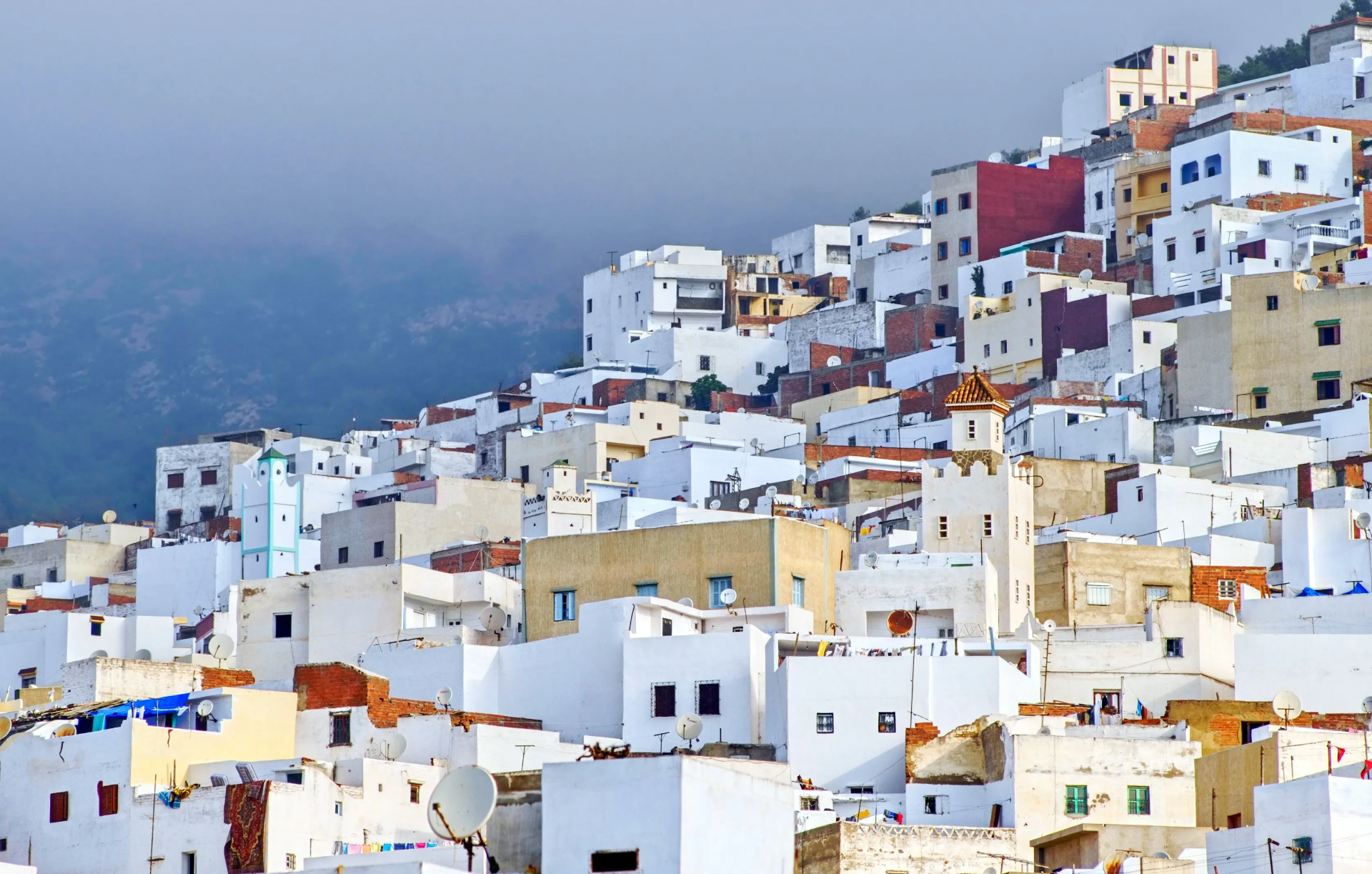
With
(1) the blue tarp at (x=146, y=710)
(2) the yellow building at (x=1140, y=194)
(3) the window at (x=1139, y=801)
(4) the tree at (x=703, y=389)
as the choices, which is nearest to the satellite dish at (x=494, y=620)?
(1) the blue tarp at (x=146, y=710)

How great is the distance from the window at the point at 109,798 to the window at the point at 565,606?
981cm

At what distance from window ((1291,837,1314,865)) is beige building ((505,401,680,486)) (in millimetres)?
37341

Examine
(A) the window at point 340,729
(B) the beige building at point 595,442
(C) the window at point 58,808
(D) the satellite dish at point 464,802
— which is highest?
(B) the beige building at point 595,442

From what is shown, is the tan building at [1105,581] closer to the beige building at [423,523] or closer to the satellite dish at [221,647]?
the satellite dish at [221,647]

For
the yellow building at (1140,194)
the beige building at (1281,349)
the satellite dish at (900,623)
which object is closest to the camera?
the satellite dish at (900,623)

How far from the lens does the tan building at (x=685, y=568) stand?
3950 centimetres

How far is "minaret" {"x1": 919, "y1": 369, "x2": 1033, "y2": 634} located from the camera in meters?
41.8

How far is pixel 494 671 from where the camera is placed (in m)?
38.6

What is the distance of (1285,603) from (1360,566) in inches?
113

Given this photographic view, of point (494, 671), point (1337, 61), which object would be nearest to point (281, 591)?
point (494, 671)

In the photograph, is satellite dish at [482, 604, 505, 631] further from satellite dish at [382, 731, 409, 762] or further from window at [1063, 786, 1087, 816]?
window at [1063, 786, 1087, 816]

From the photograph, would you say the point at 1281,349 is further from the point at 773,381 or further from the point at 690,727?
the point at 690,727

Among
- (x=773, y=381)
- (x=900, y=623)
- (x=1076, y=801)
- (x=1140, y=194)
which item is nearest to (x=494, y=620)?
(x=900, y=623)

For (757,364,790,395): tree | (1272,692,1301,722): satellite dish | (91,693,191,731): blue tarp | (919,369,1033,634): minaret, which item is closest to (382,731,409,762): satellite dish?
(91,693,191,731): blue tarp
